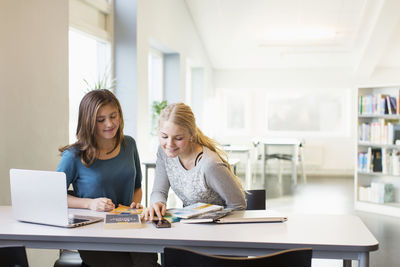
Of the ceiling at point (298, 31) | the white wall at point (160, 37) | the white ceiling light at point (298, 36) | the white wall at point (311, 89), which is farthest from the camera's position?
the white wall at point (311, 89)

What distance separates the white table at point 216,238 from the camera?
162 centimetres

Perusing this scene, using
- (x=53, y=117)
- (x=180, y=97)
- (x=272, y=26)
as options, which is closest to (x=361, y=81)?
(x=272, y=26)

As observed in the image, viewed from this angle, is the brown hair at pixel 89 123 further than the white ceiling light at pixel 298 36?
No

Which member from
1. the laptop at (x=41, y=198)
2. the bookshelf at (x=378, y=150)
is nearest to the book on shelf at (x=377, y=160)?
the bookshelf at (x=378, y=150)

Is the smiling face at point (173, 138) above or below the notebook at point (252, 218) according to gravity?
above

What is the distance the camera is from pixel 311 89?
34.3 feet

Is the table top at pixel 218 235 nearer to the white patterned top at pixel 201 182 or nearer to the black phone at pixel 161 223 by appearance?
the black phone at pixel 161 223

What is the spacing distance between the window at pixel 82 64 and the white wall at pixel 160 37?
0.40m

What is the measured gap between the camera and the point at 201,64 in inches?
363

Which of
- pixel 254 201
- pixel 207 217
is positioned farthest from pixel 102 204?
pixel 254 201

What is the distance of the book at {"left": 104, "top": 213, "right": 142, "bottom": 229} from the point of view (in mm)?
1841

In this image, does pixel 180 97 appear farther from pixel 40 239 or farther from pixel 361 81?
pixel 40 239

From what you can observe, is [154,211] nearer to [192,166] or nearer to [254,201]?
[192,166]

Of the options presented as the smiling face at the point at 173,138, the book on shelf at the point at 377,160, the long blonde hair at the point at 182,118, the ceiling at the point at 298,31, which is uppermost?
the ceiling at the point at 298,31
